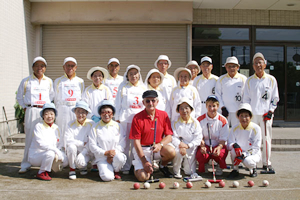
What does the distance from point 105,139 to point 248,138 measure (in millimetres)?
2526

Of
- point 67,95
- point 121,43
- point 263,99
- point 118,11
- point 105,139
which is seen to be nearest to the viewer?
point 105,139

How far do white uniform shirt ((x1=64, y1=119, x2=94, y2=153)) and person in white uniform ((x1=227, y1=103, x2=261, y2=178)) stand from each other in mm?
2572

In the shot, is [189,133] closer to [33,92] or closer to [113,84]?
[113,84]

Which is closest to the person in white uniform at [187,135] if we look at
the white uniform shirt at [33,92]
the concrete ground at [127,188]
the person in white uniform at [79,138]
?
the concrete ground at [127,188]

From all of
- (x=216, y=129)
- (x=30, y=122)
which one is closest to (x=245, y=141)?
(x=216, y=129)

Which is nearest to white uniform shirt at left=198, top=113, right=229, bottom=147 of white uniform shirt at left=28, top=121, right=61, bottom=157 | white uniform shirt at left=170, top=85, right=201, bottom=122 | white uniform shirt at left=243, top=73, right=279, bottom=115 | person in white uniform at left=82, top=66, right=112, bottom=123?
white uniform shirt at left=170, top=85, right=201, bottom=122

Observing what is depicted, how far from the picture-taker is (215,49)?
10.7 meters

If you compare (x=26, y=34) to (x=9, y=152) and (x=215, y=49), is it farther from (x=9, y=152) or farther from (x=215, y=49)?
(x=215, y=49)

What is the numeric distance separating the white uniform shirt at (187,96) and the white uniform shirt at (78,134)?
5.25 feet

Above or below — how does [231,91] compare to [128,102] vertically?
above

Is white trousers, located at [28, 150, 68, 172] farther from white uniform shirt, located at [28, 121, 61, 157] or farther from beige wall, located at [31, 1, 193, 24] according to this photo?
beige wall, located at [31, 1, 193, 24]

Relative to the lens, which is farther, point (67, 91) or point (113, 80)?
point (113, 80)

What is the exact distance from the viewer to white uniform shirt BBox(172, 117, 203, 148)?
5.32 metres

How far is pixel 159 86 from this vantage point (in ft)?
19.8
